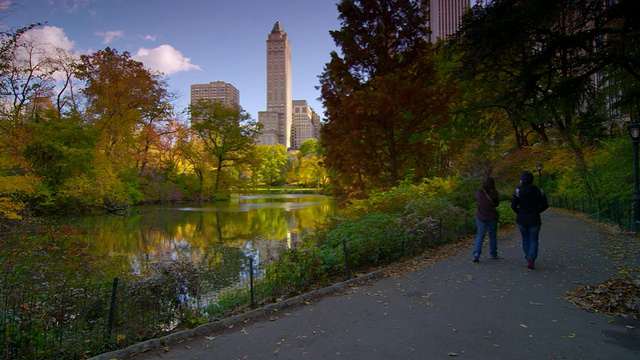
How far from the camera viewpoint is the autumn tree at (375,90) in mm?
12383

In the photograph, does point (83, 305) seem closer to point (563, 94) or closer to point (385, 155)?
point (563, 94)

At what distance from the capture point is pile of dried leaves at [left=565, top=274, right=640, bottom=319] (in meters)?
4.40

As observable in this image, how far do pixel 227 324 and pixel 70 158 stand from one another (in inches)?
915

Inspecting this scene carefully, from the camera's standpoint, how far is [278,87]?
16938 centimetres

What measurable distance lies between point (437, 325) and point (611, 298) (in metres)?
2.39

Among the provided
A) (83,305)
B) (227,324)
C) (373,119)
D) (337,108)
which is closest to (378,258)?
(227,324)

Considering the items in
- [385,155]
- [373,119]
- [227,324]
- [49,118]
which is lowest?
[227,324]

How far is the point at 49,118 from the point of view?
944 inches

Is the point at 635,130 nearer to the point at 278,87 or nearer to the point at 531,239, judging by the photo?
the point at 531,239

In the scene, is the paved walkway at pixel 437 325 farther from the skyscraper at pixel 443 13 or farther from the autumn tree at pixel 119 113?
the skyscraper at pixel 443 13

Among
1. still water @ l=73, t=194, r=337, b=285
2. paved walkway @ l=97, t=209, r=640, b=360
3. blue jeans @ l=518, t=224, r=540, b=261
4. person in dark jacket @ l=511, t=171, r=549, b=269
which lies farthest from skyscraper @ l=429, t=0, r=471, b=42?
paved walkway @ l=97, t=209, r=640, b=360

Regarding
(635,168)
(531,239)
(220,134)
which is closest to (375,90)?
(531,239)

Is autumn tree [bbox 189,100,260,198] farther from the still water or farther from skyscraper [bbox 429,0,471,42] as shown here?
skyscraper [bbox 429,0,471,42]

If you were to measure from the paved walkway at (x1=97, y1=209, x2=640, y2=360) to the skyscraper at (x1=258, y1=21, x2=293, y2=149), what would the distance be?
151 meters
